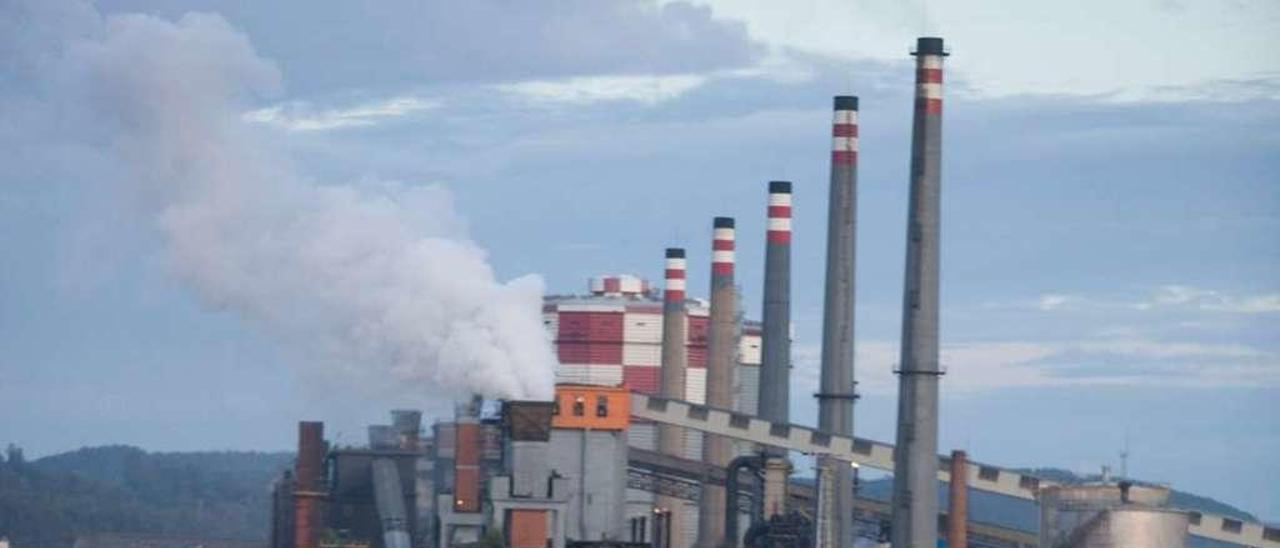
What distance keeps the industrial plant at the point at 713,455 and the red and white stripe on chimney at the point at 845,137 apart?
0.14 feet

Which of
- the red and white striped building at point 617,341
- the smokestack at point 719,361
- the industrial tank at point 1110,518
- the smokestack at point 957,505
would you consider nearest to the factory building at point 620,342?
the red and white striped building at point 617,341

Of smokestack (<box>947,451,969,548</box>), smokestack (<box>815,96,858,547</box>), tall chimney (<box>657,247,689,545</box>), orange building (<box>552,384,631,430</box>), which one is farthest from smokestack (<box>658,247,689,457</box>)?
smokestack (<box>947,451,969,548</box>)

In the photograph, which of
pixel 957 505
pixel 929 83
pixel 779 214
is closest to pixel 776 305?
pixel 779 214

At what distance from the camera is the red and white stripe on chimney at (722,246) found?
237 feet

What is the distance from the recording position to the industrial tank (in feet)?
155

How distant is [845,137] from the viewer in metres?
60.8

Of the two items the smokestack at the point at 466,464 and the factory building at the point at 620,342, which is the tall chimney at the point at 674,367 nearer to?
the factory building at the point at 620,342

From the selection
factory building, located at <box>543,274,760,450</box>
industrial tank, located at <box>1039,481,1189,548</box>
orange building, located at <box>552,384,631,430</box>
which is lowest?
industrial tank, located at <box>1039,481,1189,548</box>

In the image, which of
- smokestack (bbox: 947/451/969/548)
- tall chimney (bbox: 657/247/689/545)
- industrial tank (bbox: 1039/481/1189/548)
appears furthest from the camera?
tall chimney (bbox: 657/247/689/545)

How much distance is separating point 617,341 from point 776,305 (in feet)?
40.3

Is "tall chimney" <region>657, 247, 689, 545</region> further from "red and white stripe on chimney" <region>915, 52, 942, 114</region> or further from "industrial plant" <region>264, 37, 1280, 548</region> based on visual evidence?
"red and white stripe on chimney" <region>915, 52, 942, 114</region>

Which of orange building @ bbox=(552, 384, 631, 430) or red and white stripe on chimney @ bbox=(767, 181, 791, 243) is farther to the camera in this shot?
Answer: red and white stripe on chimney @ bbox=(767, 181, 791, 243)

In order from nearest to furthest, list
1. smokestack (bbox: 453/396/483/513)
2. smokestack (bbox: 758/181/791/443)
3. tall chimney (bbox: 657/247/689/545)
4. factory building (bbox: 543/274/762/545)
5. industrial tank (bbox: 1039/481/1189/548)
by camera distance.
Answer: industrial tank (bbox: 1039/481/1189/548) < smokestack (bbox: 453/396/483/513) < smokestack (bbox: 758/181/791/443) < tall chimney (bbox: 657/247/689/545) < factory building (bbox: 543/274/762/545)

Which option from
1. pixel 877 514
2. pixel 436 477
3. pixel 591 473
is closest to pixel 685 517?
pixel 436 477
